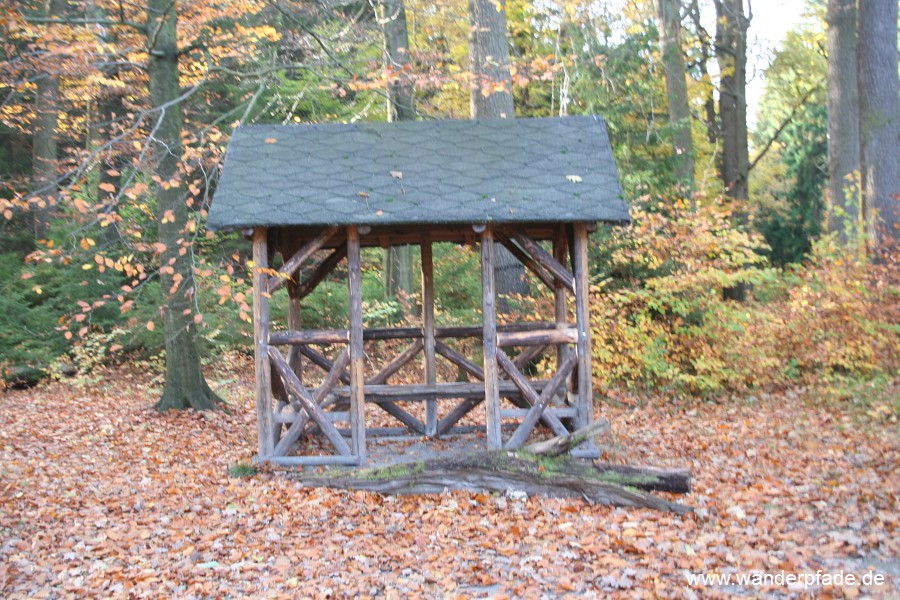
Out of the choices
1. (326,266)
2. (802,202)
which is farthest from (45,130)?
(802,202)

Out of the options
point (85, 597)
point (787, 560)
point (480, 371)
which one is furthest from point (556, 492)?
point (85, 597)

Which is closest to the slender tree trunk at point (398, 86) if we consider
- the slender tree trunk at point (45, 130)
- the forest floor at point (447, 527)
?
the forest floor at point (447, 527)

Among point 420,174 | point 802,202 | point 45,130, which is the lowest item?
point 420,174

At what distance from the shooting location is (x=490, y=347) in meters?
8.54

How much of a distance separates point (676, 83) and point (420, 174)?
10.6m

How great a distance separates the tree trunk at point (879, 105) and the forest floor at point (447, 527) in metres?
4.65

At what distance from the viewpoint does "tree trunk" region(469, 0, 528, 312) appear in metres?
12.8

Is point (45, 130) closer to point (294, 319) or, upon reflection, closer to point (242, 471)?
point (294, 319)

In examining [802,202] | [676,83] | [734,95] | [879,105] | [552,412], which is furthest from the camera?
[802,202]

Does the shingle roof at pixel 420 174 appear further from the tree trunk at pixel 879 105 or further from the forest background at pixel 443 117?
the tree trunk at pixel 879 105

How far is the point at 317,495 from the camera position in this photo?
25.2 feet

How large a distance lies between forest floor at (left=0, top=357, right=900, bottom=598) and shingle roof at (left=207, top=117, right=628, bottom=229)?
8.81ft

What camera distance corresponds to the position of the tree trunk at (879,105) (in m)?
13.2

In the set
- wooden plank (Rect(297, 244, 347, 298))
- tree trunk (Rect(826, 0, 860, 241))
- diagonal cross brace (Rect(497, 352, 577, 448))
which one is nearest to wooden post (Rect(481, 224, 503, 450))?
diagonal cross brace (Rect(497, 352, 577, 448))
